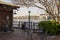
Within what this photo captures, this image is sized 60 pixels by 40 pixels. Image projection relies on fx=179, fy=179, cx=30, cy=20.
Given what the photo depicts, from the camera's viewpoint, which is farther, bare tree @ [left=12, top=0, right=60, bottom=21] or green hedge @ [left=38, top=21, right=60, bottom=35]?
bare tree @ [left=12, top=0, right=60, bottom=21]

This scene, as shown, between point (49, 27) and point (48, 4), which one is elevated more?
point (48, 4)

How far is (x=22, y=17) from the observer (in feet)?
123

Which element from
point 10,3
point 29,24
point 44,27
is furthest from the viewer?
point 29,24

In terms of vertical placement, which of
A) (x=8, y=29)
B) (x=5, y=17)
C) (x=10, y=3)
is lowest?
(x=8, y=29)

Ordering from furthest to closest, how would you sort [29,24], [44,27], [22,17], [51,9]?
[22,17] < [29,24] < [51,9] < [44,27]

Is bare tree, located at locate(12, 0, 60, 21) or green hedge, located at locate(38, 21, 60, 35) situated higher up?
bare tree, located at locate(12, 0, 60, 21)


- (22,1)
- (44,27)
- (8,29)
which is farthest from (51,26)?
(8,29)

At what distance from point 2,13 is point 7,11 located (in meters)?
0.79

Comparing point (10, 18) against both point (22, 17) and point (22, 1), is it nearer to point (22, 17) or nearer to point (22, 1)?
point (22, 1)

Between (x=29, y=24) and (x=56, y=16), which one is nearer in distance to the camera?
(x=56, y=16)

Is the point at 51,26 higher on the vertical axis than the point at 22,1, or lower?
lower

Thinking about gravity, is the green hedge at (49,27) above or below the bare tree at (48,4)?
below

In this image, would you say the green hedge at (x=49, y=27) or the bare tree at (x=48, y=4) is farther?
the bare tree at (x=48, y=4)

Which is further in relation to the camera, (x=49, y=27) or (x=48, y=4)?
(x=48, y=4)
